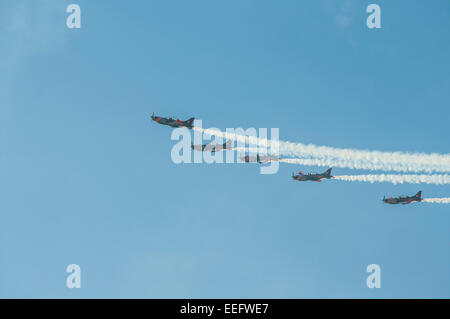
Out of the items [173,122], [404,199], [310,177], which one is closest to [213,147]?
[173,122]

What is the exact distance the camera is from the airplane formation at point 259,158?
15388 centimetres

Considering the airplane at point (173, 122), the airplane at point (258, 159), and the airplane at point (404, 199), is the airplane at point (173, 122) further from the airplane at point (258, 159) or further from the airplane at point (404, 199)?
the airplane at point (404, 199)

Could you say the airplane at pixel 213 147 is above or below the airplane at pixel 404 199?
above

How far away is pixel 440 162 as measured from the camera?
136m

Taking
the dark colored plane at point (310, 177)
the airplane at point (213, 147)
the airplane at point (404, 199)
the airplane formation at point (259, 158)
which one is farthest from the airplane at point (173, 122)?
the airplane at point (404, 199)

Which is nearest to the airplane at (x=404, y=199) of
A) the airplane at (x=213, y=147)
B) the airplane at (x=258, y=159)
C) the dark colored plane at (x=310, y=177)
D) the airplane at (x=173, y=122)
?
the dark colored plane at (x=310, y=177)

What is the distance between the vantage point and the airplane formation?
153875 mm

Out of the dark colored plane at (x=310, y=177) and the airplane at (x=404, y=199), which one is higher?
the dark colored plane at (x=310, y=177)

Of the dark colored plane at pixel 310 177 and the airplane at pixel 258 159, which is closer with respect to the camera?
the airplane at pixel 258 159

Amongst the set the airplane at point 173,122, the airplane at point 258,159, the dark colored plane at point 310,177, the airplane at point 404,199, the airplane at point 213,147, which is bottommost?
the airplane at point 404,199

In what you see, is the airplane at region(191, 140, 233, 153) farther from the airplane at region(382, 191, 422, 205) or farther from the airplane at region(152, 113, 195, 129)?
the airplane at region(382, 191, 422, 205)

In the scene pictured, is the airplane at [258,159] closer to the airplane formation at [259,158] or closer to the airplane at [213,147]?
the airplane formation at [259,158]

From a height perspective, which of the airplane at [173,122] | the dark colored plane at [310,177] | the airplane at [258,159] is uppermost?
the airplane at [173,122]
